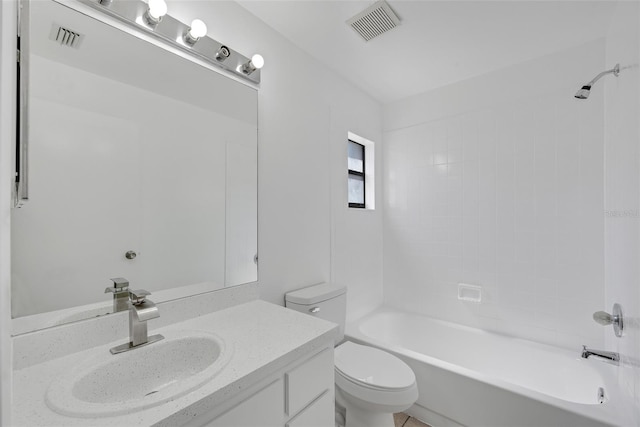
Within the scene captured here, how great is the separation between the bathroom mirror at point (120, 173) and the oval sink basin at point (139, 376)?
251 millimetres

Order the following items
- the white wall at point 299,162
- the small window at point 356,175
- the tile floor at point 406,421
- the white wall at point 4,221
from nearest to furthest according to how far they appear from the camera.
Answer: the white wall at point 4,221 < the white wall at point 299,162 < the tile floor at point 406,421 < the small window at point 356,175

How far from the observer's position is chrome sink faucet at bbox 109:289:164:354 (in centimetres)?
95

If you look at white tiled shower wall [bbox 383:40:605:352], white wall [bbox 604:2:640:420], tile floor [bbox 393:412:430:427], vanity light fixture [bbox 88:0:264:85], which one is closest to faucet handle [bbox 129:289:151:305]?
vanity light fixture [bbox 88:0:264:85]

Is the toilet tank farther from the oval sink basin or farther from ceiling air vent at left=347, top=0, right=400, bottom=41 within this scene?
ceiling air vent at left=347, top=0, right=400, bottom=41

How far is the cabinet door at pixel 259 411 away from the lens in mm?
787

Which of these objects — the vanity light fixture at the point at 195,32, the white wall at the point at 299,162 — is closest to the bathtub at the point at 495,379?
the white wall at the point at 299,162

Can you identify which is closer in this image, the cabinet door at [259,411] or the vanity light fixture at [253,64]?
the cabinet door at [259,411]

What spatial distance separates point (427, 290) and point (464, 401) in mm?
1013

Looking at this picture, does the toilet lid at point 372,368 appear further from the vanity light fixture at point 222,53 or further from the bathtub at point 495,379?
the vanity light fixture at point 222,53

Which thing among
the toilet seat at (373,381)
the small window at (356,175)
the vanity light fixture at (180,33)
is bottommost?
the toilet seat at (373,381)

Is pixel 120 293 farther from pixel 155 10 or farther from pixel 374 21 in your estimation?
pixel 374 21

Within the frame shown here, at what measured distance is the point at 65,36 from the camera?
39.6 inches

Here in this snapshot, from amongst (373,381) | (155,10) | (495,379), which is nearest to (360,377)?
(373,381)

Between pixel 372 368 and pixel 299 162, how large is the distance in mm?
1352
